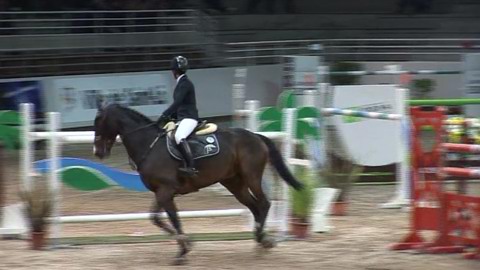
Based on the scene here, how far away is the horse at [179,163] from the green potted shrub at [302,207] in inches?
12.5

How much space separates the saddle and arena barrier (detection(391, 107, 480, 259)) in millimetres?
2166

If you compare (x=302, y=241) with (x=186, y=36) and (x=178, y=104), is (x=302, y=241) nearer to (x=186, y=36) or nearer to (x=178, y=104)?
(x=178, y=104)

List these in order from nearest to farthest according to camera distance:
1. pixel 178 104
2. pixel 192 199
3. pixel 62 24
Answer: pixel 178 104
pixel 192 199
pixel 62 24

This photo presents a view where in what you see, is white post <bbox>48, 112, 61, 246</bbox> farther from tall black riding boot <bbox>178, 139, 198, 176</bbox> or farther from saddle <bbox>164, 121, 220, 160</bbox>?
tall black riding boot <bbox>178, 139, 198, 176</bbox>

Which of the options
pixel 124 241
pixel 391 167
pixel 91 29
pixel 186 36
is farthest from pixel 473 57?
pixel 124 241

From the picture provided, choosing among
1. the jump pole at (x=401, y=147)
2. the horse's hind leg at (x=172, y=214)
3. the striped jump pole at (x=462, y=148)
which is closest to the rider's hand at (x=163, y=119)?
the horse's hind leg at (x=172, y=214)

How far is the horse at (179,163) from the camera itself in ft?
29.6

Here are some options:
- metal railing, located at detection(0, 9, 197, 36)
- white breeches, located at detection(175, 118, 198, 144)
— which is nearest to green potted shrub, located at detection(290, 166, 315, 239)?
white breeches, located at detection(175, 118, 198, 144)

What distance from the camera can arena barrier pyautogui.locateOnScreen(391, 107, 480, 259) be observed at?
8.97 meters

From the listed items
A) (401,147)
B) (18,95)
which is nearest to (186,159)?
(401,147)

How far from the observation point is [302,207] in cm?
1002

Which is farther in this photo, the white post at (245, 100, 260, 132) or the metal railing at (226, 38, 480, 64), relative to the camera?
A: the metal railing at (226, 38, 480, 64)

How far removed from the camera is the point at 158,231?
426 inches

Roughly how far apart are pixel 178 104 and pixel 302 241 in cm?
226
